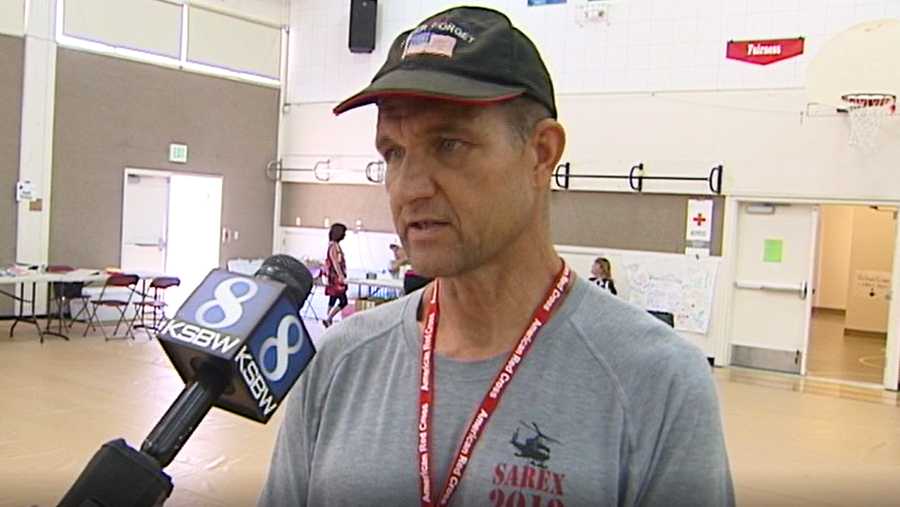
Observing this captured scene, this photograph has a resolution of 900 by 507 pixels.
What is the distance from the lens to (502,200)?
1.13 meters

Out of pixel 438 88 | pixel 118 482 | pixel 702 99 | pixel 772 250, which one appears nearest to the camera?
pixel 118 482

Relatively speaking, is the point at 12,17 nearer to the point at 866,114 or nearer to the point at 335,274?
the point at 335,274

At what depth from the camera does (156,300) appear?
38.5 ft

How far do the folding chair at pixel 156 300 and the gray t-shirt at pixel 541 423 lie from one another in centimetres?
958

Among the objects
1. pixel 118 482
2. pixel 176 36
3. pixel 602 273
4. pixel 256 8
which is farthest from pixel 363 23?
pixel 118 482

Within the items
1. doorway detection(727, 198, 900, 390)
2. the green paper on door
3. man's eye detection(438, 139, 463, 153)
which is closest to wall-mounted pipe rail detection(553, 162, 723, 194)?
doorway detection(727, 198, 900, 390)

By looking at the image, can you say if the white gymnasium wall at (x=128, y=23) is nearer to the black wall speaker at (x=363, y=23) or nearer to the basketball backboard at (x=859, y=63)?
the black wall speaker at (x=363, y=23)

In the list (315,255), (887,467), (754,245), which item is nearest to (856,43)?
(754,245)

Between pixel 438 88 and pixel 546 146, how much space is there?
0.64 ft

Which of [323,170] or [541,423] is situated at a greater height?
[323,170]

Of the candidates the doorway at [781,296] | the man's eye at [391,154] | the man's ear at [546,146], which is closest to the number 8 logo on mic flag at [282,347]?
the man's eye at [391,154]

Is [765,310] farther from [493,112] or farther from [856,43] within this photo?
[493,112]

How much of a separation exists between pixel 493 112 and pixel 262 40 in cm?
1319

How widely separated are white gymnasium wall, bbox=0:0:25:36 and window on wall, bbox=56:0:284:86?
449 millimetres
